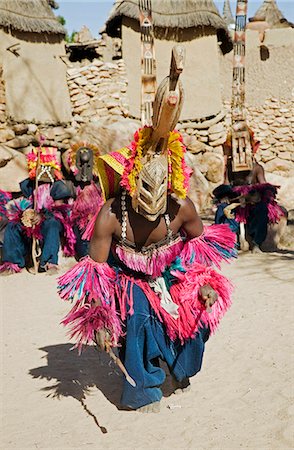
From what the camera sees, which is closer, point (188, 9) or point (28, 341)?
point (28, 341)

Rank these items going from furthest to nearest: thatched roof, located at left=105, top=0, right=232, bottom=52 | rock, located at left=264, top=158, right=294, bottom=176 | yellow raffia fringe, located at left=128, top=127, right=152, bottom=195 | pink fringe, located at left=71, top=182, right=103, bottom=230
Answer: rock, located at left=264, top=158, right=294, bottom=176 → thatched roof, located at left=105, top=0, right=232, bottom=52 → pink fringe, located at left=71, top=182, right=103, bottom=230 → yellow raffia fringe, located at left=128, top=127, right=152, bottom=195

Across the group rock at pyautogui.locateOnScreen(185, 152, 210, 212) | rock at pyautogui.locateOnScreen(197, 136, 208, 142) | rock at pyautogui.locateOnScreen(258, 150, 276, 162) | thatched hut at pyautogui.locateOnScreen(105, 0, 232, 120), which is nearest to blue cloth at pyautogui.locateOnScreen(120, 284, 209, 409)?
rock at pyautogui.locateOnScreen(185, 152, 210, 212)

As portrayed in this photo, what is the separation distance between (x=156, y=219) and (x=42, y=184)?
4866mm

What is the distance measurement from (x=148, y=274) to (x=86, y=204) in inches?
178

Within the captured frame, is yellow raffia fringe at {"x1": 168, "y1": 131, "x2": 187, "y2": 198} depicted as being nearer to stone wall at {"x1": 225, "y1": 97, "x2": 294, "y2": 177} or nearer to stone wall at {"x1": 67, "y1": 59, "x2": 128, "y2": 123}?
stone wall at {"x1": 67, "y1": 59, "x2": 128, "y2": 123}

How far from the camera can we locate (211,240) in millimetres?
3795

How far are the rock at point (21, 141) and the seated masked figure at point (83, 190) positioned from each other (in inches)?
205

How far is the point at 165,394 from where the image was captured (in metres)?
3.89

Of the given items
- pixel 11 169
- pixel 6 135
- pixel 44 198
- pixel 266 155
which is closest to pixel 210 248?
pixel 44 198

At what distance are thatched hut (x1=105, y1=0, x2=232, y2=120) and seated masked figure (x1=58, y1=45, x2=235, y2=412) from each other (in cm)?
1143

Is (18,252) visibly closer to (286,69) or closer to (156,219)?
(156,219)

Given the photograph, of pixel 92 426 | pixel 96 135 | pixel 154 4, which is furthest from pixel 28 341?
pixel 154 4

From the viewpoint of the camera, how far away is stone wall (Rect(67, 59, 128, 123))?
1426cm

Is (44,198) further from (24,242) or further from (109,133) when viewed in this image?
(109,133)
